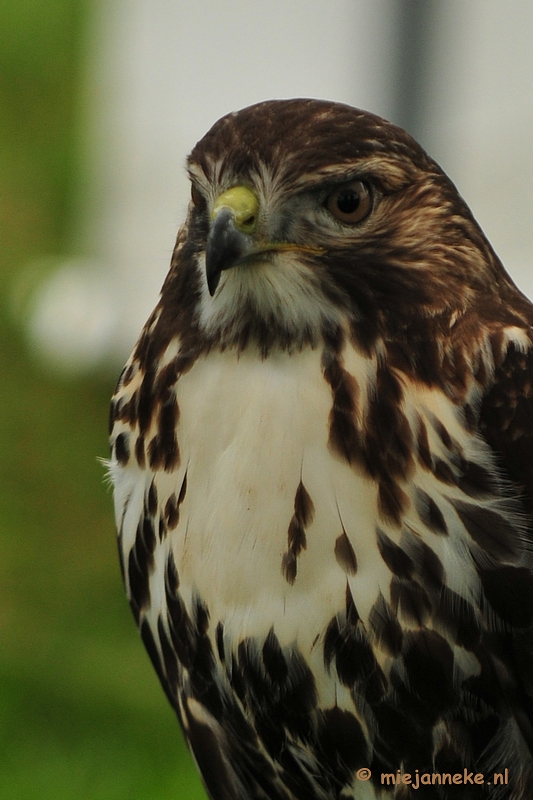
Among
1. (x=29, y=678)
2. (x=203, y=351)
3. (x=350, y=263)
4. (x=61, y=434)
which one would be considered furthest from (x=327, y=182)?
(x=61, y=434)

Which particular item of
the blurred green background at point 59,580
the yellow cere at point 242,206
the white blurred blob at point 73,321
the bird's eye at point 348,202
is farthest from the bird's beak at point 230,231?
the white blurred blob at point 73,321

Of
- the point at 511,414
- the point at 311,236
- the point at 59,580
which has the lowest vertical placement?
the point at 59,580

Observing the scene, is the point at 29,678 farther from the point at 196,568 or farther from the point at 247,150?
the point at 247,150

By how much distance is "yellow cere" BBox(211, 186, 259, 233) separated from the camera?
7.55 ft

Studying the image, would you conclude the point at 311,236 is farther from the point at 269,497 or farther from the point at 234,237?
the point at 269,497

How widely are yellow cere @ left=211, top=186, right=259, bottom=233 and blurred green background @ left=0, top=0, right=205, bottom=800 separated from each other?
1592mm

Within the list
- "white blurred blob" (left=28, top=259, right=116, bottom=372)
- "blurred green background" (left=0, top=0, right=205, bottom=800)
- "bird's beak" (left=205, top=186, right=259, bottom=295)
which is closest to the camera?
"bird's beak" (left=205, top=186, right=259, bottom=295)

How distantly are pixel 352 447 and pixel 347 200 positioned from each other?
16.1 inches

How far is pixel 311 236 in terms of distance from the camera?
237cm

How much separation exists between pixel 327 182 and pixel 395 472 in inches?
19.2

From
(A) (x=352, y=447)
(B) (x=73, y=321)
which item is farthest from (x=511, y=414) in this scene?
(B) (x=73, y=321)

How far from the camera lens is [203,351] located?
8.00 ft

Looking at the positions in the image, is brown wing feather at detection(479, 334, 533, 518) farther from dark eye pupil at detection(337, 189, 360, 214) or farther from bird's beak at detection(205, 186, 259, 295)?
bird's beak at detection(205, 186, 259, 295)

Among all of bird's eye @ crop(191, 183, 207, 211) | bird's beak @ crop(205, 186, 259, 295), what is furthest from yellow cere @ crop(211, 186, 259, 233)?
bird's eye @ crop(191, 183, 207, 211)
